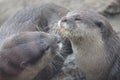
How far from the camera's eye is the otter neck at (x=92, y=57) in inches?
173

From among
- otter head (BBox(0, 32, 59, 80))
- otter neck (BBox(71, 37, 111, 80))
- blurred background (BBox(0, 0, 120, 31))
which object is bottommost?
otter neck (BBox(71, 37, 111, 80))

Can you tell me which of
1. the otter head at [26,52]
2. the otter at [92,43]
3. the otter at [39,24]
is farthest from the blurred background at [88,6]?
the otter head at [26,52]

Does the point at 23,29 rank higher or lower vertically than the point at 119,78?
A: higher

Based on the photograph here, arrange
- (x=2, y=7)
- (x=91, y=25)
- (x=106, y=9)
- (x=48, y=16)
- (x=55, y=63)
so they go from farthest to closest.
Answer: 1. (x=2, y=7)
2. (x=106, y=9)
3. (x=48, y=16)
4. (x=55, y=63)
5. (x=91, y=25)

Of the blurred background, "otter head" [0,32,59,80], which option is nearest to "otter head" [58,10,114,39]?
"otter head" [0,32,59,80]

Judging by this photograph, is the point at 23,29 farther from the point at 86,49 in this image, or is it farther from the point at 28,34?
the point at 86,49

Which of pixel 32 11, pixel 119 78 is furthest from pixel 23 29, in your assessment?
pixel 119 78

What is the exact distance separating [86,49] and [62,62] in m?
0.59

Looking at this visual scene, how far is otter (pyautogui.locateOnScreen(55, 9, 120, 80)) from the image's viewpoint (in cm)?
430

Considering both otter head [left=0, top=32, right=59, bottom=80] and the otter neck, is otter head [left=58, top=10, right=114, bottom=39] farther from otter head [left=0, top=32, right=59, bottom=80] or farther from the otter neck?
otter head [left=0, top=32, right=59, bottom=80]

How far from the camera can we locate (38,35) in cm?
446

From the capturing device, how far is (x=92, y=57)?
4480 millimetres

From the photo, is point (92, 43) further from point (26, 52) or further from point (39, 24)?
point (39, 24)

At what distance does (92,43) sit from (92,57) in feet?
0.55
